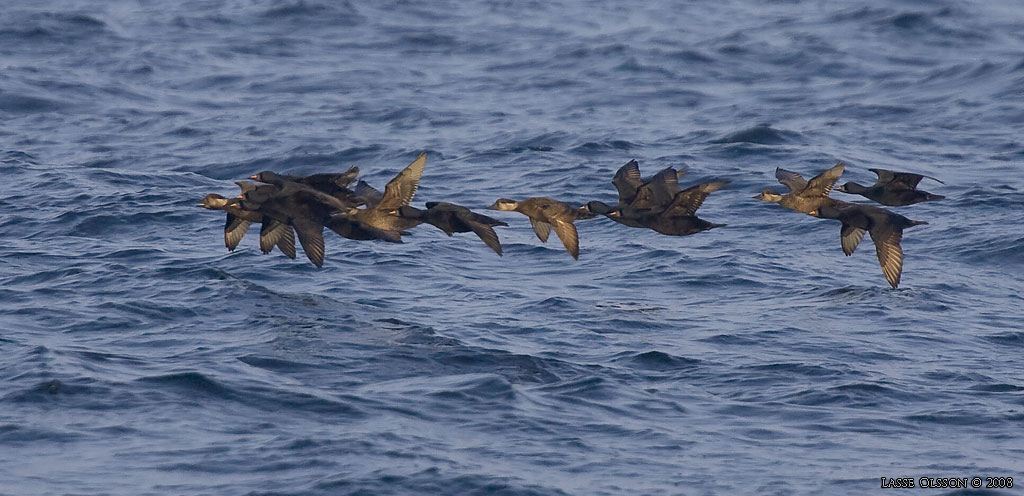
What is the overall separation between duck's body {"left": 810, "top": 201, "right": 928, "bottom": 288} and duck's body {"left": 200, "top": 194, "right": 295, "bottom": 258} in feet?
20.1

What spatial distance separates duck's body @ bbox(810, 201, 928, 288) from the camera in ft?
54.3

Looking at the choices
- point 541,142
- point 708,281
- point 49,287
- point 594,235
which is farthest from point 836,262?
point 49,287

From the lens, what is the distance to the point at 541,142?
2433cm

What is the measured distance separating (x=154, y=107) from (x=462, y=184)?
7975 millimetres

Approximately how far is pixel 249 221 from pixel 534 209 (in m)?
3.63

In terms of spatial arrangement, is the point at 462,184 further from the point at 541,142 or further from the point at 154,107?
the point at 154,107

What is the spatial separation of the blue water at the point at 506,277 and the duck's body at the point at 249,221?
0.31 meters

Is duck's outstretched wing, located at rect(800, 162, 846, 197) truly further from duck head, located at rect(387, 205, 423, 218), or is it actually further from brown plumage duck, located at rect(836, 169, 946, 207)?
duck head, located at rect(387, 205, 423, 218)

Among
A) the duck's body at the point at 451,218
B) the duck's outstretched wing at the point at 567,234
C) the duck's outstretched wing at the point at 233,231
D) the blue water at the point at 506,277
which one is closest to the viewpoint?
the blue water at the point at 506,277

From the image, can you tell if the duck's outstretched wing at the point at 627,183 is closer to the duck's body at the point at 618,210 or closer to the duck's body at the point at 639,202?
the duck's body at the point at 639,202

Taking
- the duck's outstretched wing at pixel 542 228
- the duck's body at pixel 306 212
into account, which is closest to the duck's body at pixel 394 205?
the duck's body at pixel 306 212

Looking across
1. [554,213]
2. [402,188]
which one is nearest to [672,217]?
[554,213]

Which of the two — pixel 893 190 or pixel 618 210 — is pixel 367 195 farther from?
pixel 893 190

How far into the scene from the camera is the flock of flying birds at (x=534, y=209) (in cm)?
1580
